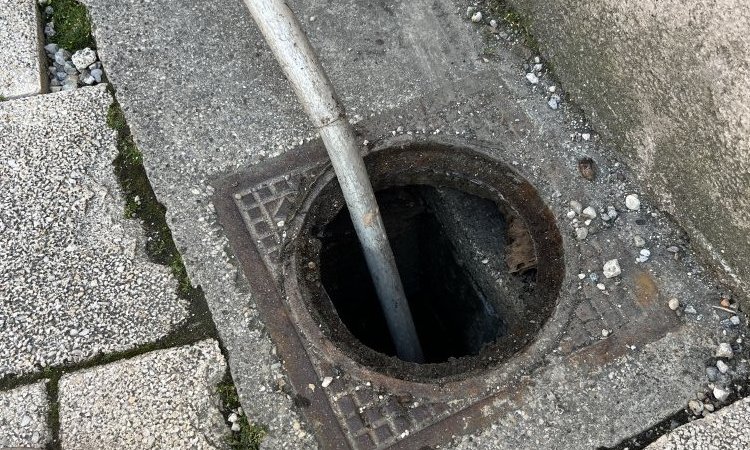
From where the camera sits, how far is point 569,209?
228 centimetres

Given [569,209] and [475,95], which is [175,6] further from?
[569,209]

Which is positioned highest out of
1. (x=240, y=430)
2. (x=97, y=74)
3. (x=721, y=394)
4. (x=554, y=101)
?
(x=97, y=74)

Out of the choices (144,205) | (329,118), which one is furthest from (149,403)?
(329,118)

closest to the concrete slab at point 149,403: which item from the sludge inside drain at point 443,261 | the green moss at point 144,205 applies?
the green moss at point 144,205

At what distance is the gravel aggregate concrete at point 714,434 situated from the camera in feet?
6.20

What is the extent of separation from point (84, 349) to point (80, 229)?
16.7 inches

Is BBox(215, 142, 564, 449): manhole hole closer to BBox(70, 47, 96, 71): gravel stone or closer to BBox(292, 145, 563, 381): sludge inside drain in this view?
BBox(292, 145, 563, 381): sludge inside drain

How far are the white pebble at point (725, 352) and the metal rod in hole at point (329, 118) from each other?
3.52ft

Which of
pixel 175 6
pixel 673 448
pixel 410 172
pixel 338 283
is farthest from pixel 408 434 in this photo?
pixel 175 6

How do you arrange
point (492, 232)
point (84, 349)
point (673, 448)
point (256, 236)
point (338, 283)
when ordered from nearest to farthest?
point (673, 448) < point (84, 349) < point (256, 236) < point (492, 232) < point (338, 283)

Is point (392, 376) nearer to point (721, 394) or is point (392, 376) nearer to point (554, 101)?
point (721, 394)

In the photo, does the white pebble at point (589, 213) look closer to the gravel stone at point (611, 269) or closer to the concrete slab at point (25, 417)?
the gravel stone at point (611, 269)

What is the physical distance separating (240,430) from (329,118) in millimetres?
971

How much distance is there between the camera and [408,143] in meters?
2.38
